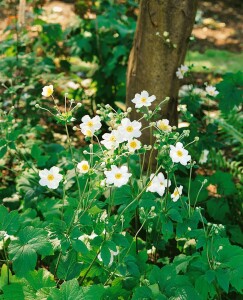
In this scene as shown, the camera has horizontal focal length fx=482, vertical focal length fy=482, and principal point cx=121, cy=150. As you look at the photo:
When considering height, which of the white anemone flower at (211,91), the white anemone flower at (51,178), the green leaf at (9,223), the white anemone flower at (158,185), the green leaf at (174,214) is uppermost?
the white anemone flower at (211,91)

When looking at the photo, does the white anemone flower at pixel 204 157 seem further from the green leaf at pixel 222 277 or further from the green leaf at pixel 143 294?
the green leaf at pixel 143 294

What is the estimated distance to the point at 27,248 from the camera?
5.77 feet

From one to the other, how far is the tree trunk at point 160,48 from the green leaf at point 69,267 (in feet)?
3.78

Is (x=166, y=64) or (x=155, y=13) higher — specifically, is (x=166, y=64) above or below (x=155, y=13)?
below

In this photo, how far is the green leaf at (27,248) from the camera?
1.72 meters

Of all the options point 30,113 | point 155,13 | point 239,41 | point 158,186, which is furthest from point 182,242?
point 239,41

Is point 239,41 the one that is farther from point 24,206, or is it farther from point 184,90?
point 24,206

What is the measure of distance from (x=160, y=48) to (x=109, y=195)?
0.93 meters

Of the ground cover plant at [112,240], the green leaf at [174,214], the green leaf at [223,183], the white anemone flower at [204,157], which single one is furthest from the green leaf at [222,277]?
the white anemone flower at [204,157]

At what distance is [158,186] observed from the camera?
80.2 inches

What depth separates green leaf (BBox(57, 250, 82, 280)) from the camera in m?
1.86

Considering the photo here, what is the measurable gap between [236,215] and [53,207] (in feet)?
3.83

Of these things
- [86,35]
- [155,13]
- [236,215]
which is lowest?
[236,215]

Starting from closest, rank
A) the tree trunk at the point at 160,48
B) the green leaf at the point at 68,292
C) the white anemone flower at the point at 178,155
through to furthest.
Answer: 1. the green leaf at the point at 68,292
2. the white anemone flower at the point at 178,155
3. the tree trunk at the point at 160,48
